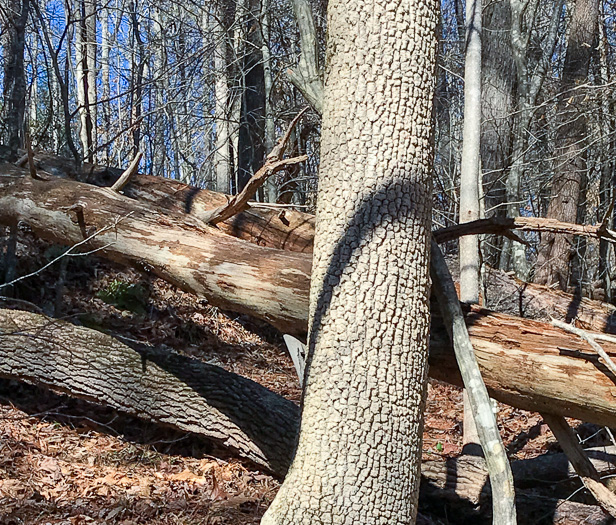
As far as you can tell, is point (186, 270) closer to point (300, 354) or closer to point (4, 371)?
point (300, 354)

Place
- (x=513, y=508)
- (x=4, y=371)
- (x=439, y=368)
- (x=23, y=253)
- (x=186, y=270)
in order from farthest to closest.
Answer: (x=23, y=253) < (x=4, y=371) < (x=186, y=270) < (x=439, y=368) < (x=513, y=508)

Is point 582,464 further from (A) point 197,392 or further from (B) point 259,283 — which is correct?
(A) point 197,392

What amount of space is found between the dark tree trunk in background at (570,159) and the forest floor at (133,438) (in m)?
2.67

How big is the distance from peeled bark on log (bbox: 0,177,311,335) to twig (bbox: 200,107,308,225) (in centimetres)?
25

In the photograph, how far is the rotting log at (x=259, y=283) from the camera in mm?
3344

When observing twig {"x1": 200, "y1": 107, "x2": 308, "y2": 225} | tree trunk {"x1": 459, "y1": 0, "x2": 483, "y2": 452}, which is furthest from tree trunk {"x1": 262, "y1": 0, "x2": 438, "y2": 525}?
tree trunk {"x1": 459, "y1": 0, "x2": 483, "y2": 452}

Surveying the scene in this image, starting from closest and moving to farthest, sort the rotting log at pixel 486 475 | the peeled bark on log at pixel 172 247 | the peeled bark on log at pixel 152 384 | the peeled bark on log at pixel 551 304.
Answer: the peeled bark on log at pixel 172 247
the rotting log at pixel 486 475
the peeled bark on log at pixel 152 384
the peeled bark on log at pixel 551 304

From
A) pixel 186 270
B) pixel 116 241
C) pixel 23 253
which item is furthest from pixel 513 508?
pixel 23 253

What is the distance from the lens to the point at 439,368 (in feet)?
12.1

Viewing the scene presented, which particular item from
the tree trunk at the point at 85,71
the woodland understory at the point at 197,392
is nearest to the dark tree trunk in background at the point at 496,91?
the woodland understory at the point at 197,392

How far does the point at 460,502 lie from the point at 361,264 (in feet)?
8.74

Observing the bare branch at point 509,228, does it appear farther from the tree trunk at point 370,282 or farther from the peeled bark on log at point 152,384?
the peeled bark on log at point 152,384

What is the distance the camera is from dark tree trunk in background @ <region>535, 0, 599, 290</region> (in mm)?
8828

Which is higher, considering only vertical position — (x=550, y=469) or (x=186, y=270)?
(x=186, y=270)
